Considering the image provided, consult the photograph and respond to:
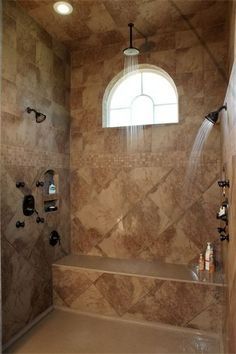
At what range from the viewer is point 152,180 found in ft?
9.58

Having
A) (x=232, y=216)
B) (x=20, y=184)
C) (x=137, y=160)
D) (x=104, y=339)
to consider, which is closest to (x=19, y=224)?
(x=20, y=184)

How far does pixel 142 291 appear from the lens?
2.50 m

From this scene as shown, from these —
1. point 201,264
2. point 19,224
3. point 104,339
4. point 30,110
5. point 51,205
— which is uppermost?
point 30,110

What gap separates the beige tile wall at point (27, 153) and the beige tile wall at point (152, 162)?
0.27 metres

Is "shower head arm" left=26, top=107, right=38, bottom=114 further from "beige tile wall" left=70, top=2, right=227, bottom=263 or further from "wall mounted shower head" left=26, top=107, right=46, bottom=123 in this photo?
"beige tile wall" left=70, top=2, right=227, bottom=263

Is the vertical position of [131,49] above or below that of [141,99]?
above

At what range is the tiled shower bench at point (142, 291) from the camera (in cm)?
234

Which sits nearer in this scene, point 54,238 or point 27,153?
point 27,153

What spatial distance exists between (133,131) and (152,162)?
0.42 m

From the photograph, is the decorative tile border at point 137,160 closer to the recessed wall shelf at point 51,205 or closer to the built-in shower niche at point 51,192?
the built-in shower niche at point 51,192

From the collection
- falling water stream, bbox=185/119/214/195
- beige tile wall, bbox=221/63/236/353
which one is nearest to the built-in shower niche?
falling water stream, bbox=185/119/214/195

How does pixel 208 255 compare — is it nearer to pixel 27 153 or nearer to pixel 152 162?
pixel 152 162

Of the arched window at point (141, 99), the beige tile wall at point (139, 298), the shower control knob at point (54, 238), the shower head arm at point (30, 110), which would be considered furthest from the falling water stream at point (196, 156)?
the shower head arm at point (30, 110)

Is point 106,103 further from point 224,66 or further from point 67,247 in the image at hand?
point 67,247
